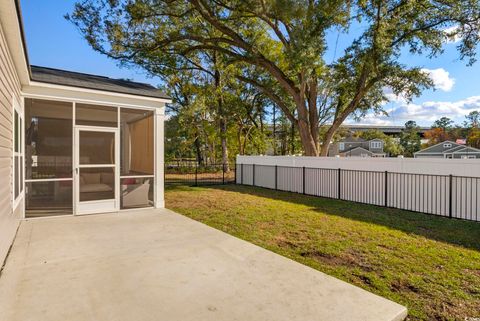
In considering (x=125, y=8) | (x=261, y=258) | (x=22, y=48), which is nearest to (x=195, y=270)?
(x=261, y=258)

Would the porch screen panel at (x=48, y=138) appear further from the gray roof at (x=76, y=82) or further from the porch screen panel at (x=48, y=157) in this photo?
the gray roof at (x=76, y=82)

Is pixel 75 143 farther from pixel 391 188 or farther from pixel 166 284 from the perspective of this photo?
pixel 391 188

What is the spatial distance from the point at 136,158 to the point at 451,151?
45.2 m

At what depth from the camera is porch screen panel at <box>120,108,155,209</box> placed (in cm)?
740

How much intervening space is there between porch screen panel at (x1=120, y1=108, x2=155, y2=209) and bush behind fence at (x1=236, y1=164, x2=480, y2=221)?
5.55 meters

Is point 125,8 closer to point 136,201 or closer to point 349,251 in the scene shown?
point 136,201

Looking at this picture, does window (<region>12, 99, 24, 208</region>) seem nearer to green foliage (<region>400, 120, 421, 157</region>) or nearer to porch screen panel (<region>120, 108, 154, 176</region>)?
porch screen panel (<region>120, 108, 154, 176</region>)

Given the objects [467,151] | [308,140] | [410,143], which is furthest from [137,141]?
[410,143]

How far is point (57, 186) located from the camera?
646cm

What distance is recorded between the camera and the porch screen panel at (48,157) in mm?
6281

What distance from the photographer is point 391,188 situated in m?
7.96

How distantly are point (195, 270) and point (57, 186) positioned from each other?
461 cm

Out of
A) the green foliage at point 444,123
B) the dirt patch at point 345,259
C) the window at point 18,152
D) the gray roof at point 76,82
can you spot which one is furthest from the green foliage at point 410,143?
the window at point 18,152

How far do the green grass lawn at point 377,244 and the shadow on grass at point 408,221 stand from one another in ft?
0.06
